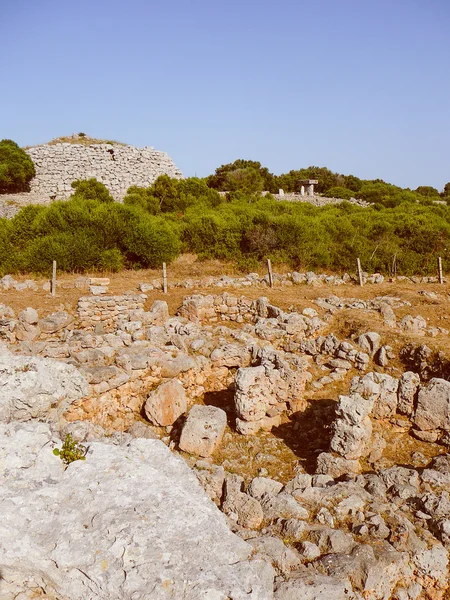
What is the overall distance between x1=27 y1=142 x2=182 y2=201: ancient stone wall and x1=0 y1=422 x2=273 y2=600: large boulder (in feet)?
93.6

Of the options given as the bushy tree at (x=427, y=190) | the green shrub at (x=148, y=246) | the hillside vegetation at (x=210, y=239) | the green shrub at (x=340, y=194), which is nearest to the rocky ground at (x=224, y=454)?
the hillside vegetation at (x=210, y=239)

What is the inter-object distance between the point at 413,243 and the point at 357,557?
22054 mm

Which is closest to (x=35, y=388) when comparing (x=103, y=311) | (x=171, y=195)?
(x=103, y=311)

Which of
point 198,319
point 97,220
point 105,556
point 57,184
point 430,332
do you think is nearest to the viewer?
Answer: point 105,556

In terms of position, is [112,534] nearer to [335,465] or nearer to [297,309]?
[335,465]

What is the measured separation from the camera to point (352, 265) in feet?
73.5

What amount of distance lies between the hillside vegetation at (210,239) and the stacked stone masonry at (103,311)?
18.3 ft

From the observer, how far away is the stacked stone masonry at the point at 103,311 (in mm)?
14125

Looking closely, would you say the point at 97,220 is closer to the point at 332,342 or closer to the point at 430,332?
the point at 332,342

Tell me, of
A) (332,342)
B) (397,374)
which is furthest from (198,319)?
(397,374)

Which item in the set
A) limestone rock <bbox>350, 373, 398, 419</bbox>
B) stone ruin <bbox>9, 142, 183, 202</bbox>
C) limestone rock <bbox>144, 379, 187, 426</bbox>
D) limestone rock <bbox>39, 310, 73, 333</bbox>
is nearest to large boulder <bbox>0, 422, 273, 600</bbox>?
limestone rock <bbox>144, 379, 187, 426</bbox>

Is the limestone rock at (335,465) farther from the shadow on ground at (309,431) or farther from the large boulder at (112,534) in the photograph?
the large boulder at (112,534)

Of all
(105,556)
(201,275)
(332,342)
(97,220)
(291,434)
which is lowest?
(291,434)

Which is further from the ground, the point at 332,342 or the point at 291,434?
the point at 332,342
